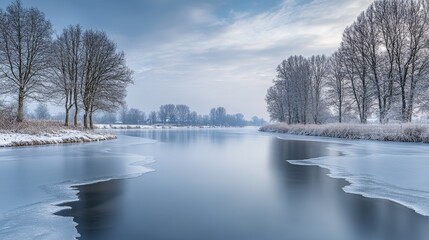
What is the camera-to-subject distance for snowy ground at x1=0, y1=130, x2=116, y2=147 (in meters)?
15.6

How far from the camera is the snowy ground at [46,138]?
15.6 m

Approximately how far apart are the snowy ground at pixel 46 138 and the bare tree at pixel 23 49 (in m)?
3.04

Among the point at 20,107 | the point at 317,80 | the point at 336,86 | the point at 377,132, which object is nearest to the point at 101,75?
the point at 20,107

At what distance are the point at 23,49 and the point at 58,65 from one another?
445cm

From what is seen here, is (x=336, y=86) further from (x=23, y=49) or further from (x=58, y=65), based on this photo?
(x=23, y=49)

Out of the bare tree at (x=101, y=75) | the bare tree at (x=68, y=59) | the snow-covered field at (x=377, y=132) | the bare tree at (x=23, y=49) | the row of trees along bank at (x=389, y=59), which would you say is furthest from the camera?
the bare tree at (x=101, y=75)

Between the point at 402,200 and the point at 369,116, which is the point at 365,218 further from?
the point at 369,116

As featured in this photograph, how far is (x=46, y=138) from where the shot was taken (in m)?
17.9

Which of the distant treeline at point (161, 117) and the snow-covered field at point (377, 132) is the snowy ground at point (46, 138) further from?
the distant treeline at point (161, 117)

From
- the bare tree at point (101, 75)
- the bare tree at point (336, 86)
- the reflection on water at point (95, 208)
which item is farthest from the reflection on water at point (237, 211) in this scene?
the bare tree at point (336, 86)

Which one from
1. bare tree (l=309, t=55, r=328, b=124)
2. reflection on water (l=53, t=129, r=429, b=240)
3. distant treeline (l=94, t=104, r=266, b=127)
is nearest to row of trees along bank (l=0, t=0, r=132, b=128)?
reflection on water (l=53, t=129, r=429, b=240)

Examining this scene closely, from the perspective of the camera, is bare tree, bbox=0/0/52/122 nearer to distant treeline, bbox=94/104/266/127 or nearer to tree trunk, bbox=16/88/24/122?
tree trunk, bbox=16/88/24/122

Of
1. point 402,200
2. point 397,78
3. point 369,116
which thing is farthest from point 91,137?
point 369,116

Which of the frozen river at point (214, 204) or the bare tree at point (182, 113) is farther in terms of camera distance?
the bare tree at point (182, 113)
